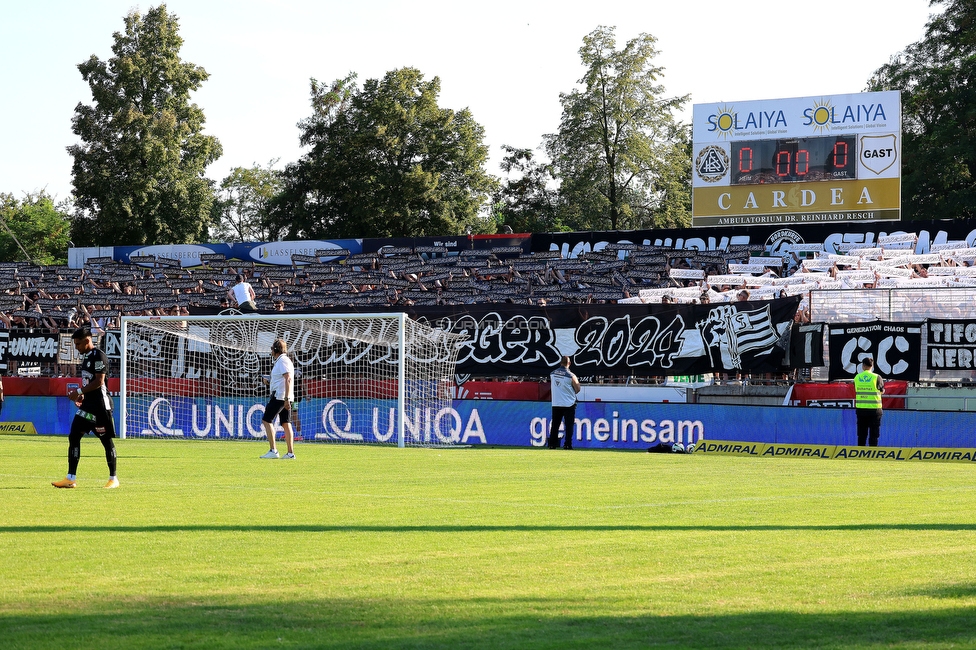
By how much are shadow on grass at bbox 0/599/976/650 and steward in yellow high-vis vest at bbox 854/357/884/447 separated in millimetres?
16850

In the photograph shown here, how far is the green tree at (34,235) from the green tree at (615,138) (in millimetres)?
42171

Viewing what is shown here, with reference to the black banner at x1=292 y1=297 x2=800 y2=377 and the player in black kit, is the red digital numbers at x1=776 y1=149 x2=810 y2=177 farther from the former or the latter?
the player in black kit

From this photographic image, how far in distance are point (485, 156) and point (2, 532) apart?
70.3 meters

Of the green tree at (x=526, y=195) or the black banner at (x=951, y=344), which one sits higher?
the green tree at (x=526, y=195)

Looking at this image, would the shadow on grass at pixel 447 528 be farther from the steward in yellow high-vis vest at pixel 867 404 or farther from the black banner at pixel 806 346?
the black banner at pixel 806 346

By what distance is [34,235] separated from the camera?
3740 inches

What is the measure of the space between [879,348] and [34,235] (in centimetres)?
8245

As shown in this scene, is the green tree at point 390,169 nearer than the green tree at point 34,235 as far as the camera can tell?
Yes

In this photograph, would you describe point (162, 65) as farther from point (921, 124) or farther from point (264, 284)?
point (921, 124)

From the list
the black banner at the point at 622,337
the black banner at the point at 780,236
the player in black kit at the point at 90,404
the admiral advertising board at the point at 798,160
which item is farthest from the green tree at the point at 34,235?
the player in black kit at the point at 90,404

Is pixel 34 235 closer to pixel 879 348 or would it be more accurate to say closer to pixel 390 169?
pixel 390 169

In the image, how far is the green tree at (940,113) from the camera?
62.3 meters

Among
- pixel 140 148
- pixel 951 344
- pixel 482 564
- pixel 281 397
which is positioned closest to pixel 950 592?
pixel 482 564

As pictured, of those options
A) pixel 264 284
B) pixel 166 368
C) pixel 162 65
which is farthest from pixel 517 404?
pixel 162 65
